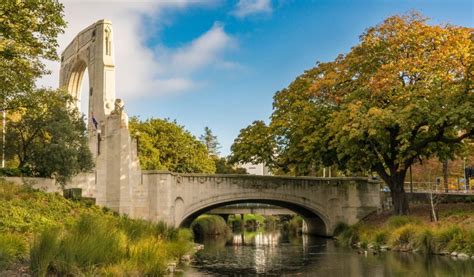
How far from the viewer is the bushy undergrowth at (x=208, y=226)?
148 ft

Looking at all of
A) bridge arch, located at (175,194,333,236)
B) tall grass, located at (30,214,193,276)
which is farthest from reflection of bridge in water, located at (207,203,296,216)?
tall grass, located at (30,214,193,276)

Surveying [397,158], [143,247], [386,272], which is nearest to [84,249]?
[143,247]

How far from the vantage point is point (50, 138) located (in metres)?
28.8

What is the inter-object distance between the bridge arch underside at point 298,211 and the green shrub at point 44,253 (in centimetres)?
2110

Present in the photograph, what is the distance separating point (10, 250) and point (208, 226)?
34250mm

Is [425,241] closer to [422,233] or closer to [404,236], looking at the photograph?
[422,233]

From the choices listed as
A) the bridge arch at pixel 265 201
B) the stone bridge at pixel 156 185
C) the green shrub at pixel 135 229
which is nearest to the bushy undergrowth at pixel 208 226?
the bridge arch at pixel 265 201

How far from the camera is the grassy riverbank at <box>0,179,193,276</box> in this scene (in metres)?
12.1

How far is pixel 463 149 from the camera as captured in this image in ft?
100

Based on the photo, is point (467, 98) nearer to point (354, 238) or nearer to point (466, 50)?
point (466, 50)

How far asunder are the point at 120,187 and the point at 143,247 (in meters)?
14.5

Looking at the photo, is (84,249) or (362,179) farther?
(362,179)

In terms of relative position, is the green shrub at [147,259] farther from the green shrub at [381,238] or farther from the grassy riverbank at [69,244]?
the green shrub at [381,238]

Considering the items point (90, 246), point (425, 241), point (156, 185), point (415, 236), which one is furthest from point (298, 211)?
point (90, 246)
